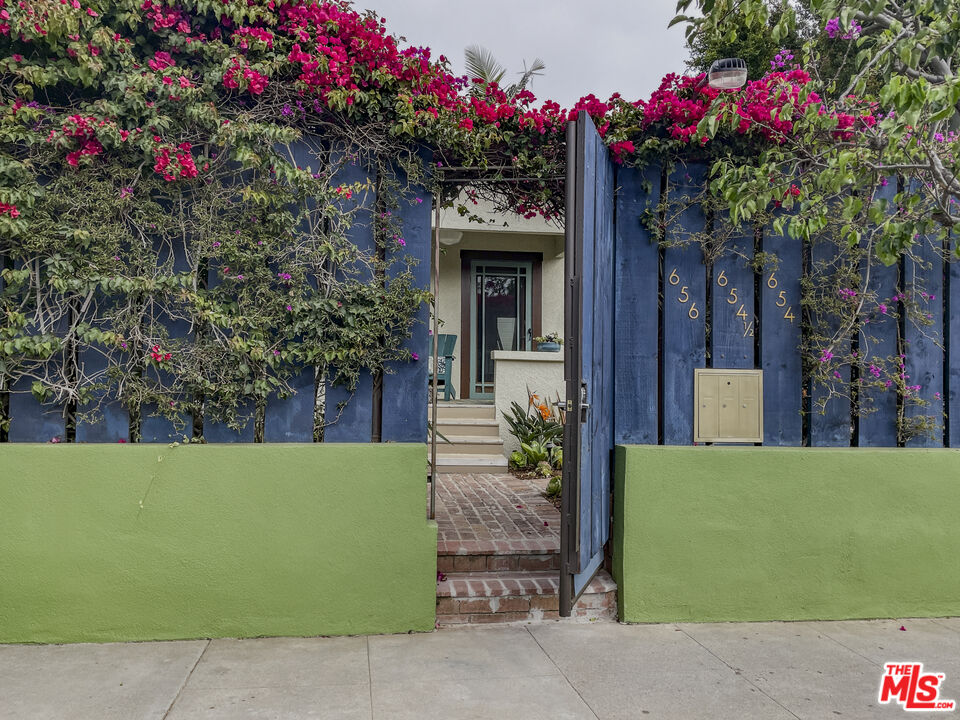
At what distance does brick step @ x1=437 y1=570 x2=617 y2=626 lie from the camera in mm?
3900

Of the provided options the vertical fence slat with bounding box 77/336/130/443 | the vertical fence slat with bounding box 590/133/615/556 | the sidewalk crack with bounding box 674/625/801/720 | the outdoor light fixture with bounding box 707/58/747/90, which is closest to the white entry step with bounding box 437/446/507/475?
the vertical fence slat with bounding box 590/133/615/556

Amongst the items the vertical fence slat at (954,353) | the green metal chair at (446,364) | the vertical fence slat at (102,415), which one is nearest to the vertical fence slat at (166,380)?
the vertical fence slat at (102,415)

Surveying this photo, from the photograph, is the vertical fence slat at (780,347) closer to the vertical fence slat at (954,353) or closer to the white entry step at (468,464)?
the vertical fence slat at (954,353)

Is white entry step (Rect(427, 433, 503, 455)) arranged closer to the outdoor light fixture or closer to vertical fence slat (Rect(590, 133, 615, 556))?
vertical fence slat (Rect(590, 133, 615, 556))

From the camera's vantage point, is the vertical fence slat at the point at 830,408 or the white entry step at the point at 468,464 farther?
the white entry step at the point at 468,464

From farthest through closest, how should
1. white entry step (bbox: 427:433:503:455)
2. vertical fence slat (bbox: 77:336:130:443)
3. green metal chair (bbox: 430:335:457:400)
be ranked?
1. green metal chair (bbox: 430:335:457:400)
2. white entry step (bbox: 427:433:503:455)
3. vertical fence slat (bbox: 77:336:130:443)

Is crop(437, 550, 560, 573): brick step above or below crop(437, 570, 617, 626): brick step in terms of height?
above

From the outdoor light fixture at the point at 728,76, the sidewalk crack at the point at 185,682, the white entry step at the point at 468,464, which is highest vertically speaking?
the outdoor light fixture at the point at 728,76

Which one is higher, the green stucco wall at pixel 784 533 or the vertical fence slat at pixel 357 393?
the vertical fence slat at pixel 357 393

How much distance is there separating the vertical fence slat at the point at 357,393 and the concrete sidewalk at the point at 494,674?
3.71ft

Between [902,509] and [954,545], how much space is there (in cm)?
42

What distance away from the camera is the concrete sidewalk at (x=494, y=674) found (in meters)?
2.88

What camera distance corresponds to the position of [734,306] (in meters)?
4.24

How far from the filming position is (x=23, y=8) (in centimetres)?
329
